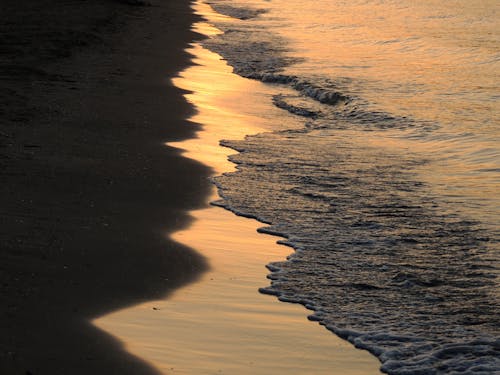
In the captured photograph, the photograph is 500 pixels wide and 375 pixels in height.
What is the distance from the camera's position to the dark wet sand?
4.46 m

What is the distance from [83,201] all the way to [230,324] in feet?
7.37

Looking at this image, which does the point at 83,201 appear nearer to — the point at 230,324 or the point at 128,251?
the point at 128,251

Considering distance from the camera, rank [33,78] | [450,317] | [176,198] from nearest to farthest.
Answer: [450,317], [176,198], [33,78]

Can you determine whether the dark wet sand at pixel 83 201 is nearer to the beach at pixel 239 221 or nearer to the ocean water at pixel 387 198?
the beach at pixel 239 221

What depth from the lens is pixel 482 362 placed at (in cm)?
450

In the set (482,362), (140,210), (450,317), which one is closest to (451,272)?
(450,317)

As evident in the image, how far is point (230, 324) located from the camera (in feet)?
15.9

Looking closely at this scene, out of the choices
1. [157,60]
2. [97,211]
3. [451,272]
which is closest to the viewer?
[451,272]

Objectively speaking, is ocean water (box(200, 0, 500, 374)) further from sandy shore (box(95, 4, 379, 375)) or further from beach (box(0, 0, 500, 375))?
sandy shore (box(95, 4, 379, 375))

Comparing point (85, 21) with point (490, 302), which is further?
point (85, 21)

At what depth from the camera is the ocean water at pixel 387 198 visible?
502 cm

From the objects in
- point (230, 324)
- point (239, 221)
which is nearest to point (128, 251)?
point (230, 324)

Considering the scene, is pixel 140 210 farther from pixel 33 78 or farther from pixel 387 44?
pixel 387 44

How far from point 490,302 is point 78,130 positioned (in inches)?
200
